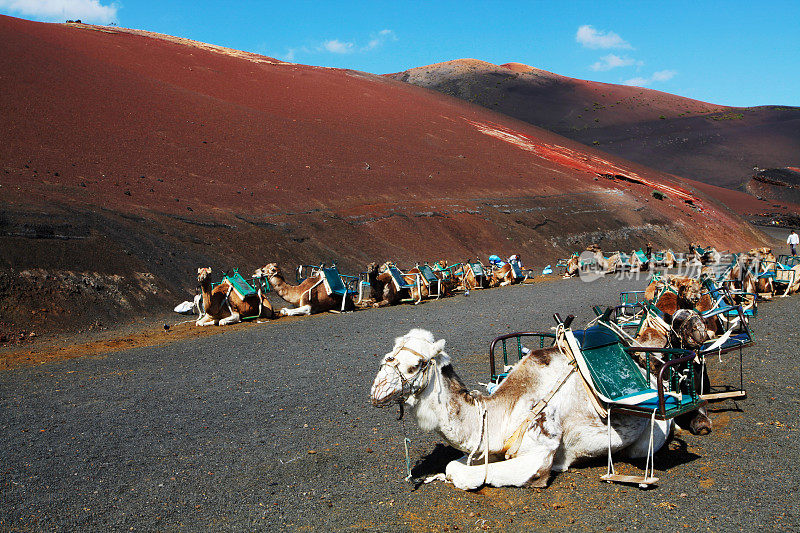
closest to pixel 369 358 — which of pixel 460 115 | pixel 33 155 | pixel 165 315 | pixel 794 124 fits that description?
pixel 165 315

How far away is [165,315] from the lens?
16.7m

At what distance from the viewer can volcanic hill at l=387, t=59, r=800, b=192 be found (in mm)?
94812

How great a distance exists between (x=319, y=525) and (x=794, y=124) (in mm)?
127966

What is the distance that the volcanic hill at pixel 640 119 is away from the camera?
311 feet

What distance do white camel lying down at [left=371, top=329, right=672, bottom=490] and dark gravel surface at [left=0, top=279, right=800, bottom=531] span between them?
0.65ft

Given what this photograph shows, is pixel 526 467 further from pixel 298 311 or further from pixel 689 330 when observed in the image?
pixel 298 311

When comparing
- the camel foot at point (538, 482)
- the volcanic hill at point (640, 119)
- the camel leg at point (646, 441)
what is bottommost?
the camel foot at point (538, 482)

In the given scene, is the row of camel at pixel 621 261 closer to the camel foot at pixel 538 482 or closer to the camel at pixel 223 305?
the camel at pixel 223 305

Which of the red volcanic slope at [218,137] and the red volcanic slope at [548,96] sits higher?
the red volcanic slope at [548,96]

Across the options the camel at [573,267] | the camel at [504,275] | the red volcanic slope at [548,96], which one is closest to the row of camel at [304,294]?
the camel at [504,275]

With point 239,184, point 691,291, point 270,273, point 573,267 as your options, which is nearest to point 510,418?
point 691,291

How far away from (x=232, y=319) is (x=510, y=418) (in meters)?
10.7

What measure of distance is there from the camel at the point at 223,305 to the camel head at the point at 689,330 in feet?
34.1

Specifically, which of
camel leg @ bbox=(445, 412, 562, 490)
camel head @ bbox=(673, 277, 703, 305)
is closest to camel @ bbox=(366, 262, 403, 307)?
camel head @ bbox=(673, 277, 703, 305)
